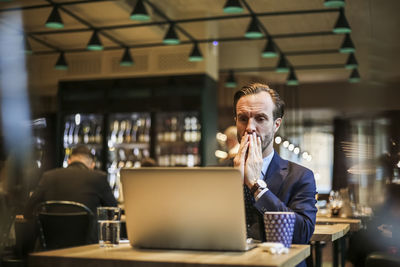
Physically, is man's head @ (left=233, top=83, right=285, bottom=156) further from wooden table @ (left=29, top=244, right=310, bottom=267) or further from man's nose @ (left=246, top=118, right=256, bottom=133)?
wooden table @ (left=29, top=244, right=310, bottom=267)

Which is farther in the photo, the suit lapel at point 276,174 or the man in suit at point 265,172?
the suit lapel at point 276,174

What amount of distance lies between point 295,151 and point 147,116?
393 centimetres

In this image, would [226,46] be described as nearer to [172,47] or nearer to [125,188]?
[172,47]

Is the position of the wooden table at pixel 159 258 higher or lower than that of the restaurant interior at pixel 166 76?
lower

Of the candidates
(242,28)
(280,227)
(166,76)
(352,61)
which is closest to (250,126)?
(280,227)

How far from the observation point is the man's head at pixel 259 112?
210 cm

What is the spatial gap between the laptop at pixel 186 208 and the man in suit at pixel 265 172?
0.36m

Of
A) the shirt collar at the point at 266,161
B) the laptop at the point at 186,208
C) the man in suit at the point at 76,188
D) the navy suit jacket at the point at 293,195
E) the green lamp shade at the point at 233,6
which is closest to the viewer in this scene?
the laptop at the point at 186,208

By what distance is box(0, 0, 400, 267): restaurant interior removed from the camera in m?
4.81

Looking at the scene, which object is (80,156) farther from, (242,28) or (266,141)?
(242,28)

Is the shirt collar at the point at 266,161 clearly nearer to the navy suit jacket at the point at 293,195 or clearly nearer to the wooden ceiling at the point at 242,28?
the navy suit jacket at the point at 293,195

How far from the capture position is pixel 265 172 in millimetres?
Answer: 2186

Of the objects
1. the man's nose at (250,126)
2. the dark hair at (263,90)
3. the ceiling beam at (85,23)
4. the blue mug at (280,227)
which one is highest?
the ceiling beam at (85,23)

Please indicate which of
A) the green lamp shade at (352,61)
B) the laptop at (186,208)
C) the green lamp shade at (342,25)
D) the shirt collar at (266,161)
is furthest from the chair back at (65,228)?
the green lamp shade at (352,61)
